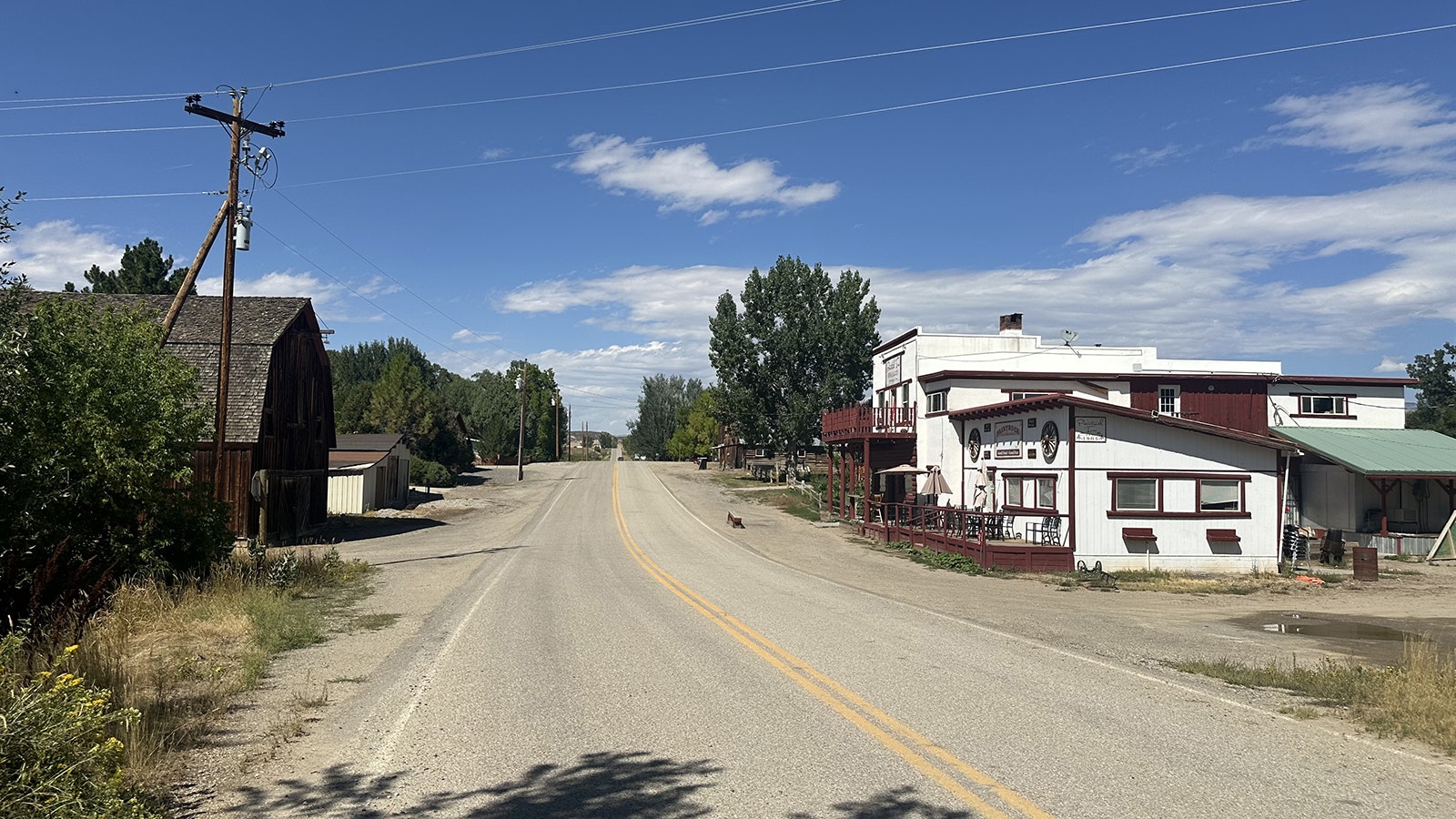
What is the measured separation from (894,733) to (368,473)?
42616 mm

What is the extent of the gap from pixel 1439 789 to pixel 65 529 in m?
17.1

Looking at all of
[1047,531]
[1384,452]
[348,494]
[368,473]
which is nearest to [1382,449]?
[1384,452]

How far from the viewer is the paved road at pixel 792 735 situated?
6.10m

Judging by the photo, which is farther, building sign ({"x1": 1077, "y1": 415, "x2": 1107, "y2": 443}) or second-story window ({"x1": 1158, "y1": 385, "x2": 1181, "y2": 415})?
second-story window ({"x1": 1158, "y1": 385, "x2": 1181, "y2": 415})

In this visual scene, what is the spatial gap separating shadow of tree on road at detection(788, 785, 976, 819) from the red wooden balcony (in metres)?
34.9

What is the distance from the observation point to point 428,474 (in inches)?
2441

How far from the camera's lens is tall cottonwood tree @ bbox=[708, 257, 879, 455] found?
67125 mm

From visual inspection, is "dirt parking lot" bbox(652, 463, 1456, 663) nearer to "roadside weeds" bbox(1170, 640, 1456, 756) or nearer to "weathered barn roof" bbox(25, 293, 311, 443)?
"roadside weeds" bbox(1170, 640, 1456, 756)

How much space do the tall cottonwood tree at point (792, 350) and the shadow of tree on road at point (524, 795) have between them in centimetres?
6005

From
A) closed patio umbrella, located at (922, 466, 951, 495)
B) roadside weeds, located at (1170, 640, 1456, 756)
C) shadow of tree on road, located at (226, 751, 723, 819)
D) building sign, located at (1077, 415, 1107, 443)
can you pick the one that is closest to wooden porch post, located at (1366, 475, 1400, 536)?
building sign, located at (1077, 415, 1107, 443)

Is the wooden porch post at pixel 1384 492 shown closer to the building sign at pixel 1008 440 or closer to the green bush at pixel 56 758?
the building sign at pixel 1008 440

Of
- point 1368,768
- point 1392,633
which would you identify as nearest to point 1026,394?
point 1392,633

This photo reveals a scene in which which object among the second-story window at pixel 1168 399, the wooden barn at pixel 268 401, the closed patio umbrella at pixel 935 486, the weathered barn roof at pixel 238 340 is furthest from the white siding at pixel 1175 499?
the weathered barn roof at pixel 238 340

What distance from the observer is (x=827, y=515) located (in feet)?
155
